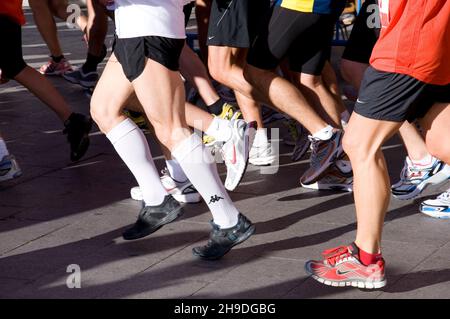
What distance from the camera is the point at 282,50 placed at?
6.57 meters

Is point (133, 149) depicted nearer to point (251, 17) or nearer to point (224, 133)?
point (224, 133)

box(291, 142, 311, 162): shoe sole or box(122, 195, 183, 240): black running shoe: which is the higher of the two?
box(122, 195, 183, 240): black running shoe

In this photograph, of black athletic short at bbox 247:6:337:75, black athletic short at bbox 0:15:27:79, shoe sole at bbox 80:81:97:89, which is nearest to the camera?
black athletic short at bbox 247:6:337:75

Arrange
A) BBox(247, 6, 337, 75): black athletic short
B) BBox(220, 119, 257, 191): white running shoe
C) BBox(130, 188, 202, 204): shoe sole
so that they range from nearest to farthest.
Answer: BBox(220, 119, 257, 191): white running shoe < BBox(130, 188, 202, 204): shoe sole < BBox(247, 6, 337, 75): black athletic short

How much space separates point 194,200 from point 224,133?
427 mm

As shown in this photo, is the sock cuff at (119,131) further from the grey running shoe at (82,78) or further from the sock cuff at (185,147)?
the grey running shoe at (82,78)

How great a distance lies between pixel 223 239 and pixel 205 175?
32 cm

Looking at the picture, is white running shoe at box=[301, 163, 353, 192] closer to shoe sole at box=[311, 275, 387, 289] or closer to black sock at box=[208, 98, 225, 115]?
black sock at box=[208, 98, 225, 115]

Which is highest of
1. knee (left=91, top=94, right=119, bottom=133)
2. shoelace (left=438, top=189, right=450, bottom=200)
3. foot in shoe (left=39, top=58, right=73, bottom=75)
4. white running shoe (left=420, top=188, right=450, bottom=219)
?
knee (left=91, top=94, right=119, bottom=133)

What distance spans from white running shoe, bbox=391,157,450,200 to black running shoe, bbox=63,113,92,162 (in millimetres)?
2106

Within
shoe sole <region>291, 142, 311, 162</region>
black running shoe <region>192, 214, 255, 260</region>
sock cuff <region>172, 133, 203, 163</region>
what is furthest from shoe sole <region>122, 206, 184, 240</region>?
shoe sole <region>291, 142, 311, 162</region>

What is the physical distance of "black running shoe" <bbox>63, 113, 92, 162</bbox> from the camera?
723 cm

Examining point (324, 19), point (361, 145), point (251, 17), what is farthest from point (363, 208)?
point (251, 17)

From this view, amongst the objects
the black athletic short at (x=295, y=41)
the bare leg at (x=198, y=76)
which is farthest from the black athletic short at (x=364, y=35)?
the bare leg at (x=198, y=76)
